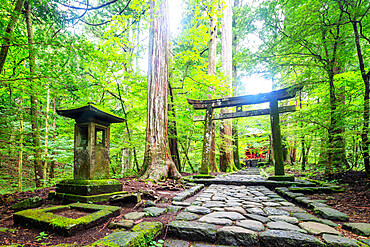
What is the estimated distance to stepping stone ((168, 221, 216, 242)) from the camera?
75.5 inches

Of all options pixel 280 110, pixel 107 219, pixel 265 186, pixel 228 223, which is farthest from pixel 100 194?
pixel 280 110

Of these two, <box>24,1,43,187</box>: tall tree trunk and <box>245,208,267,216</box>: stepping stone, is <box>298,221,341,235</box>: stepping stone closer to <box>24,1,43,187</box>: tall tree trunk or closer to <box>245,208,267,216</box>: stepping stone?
<box>245,208,267,216</box>: stepping stone

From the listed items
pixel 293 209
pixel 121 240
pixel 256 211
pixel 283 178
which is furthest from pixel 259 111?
pixel 121 240

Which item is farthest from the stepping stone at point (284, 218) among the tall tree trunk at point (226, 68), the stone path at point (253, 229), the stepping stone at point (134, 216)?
the tall tree trunk at point (226, 68)

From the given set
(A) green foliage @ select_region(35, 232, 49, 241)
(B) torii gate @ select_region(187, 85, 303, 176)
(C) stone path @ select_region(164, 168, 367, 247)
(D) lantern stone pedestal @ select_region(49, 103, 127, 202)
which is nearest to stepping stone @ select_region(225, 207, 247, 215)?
(C) stone path @ select_region(164, 168, 367, 247)

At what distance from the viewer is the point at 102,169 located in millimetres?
3432

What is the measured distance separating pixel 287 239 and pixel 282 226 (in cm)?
41

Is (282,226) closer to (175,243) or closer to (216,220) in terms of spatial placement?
(216,220)

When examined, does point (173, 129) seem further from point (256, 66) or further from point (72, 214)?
point (72, 214)

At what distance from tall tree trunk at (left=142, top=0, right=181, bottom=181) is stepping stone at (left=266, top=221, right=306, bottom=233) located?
3.28 metres

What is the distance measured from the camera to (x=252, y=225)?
2.14m

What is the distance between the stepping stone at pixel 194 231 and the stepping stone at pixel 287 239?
1.76 ft

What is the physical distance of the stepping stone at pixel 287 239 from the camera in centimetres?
168

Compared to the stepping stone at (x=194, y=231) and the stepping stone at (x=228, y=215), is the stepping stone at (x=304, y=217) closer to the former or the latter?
the stepping stone at (x=228, y=215)
